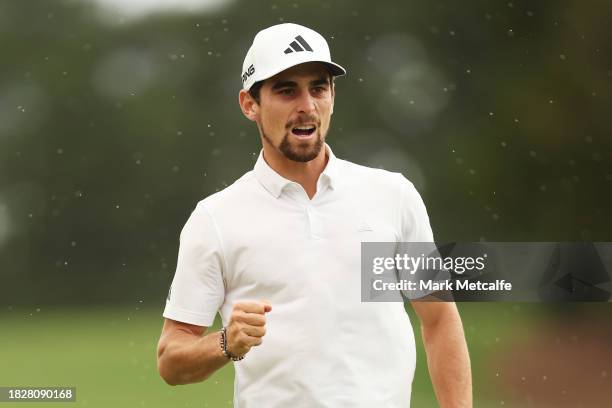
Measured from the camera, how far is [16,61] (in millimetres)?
29531

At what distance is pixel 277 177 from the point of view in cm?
338

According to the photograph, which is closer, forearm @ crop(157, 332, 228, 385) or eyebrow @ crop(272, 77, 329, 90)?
forearm @ crop(157, 332, 228, 385)

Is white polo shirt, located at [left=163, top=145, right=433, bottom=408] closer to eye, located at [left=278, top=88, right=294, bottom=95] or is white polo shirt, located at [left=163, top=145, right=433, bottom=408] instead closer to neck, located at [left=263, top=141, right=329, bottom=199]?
neck, located at [left=263, top=141, right=329, bottom=199]

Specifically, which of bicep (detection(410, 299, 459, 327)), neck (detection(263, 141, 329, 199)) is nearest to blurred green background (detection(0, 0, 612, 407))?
bicep (detection(410, 299, 459, 327))

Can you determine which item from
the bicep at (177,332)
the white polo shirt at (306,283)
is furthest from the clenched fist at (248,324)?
the bicep at (177,332)

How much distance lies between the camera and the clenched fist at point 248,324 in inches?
114

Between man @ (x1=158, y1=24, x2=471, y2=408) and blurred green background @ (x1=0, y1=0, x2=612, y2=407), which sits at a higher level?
blurred green background @ (x1=0, y1=0, x2=612, y2=407)

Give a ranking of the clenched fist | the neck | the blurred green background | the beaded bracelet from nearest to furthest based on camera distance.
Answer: the clenched fist, the beaded bracelet, the neck, the blurred green background

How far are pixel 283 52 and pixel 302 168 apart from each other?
35 cm

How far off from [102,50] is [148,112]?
2.45 meters

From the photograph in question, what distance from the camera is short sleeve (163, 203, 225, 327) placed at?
3.27m

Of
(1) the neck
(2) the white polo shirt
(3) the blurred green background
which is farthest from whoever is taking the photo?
(3) the blurred green background

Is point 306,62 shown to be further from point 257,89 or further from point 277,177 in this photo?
point 277,177

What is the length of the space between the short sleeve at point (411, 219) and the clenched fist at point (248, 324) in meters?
0.62
